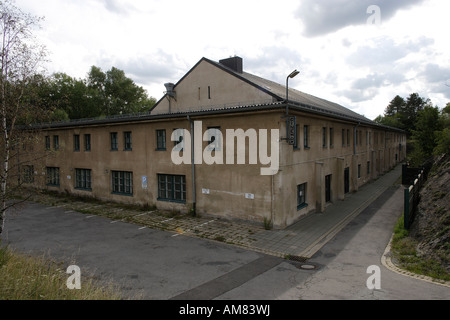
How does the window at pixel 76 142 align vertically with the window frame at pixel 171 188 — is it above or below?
above

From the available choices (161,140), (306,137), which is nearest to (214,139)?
(161,140)

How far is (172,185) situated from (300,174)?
24.4 feet

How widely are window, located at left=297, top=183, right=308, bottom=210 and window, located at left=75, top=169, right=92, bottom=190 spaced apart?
15.3 meters

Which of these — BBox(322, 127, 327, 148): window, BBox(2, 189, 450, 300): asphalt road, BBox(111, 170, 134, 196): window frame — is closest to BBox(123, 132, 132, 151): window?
BBox(111, 170, 134, 196): window frame

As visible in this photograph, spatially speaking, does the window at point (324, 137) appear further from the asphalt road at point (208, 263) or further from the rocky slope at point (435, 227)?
the rocky slope at point (435, 227)

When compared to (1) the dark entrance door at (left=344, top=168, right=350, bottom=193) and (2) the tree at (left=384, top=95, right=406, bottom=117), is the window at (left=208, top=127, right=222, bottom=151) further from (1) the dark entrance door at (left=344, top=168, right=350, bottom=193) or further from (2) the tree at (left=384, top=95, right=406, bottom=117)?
(2) the tree at (left=384, top=95, right=406, bottom=117)

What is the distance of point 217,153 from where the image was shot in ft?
50.4

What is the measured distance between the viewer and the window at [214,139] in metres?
15.3

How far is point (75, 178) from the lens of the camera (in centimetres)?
2281

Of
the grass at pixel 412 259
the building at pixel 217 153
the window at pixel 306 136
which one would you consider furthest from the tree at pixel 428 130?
the grass at pixel 412 259

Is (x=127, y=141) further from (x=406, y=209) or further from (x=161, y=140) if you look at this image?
(x=406, y=209)

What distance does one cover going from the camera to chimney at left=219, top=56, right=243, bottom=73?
855 inches

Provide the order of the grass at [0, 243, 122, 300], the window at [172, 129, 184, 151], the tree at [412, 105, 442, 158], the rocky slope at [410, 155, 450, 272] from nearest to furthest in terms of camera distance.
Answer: the grass at [0, 243, 122, 300] < the rocky slope at [410, 155, 450, 272] < the window at [172, 129, 184, 151] < the tree at [412, 105, 442, 158]

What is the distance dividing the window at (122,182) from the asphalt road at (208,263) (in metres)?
4.57
